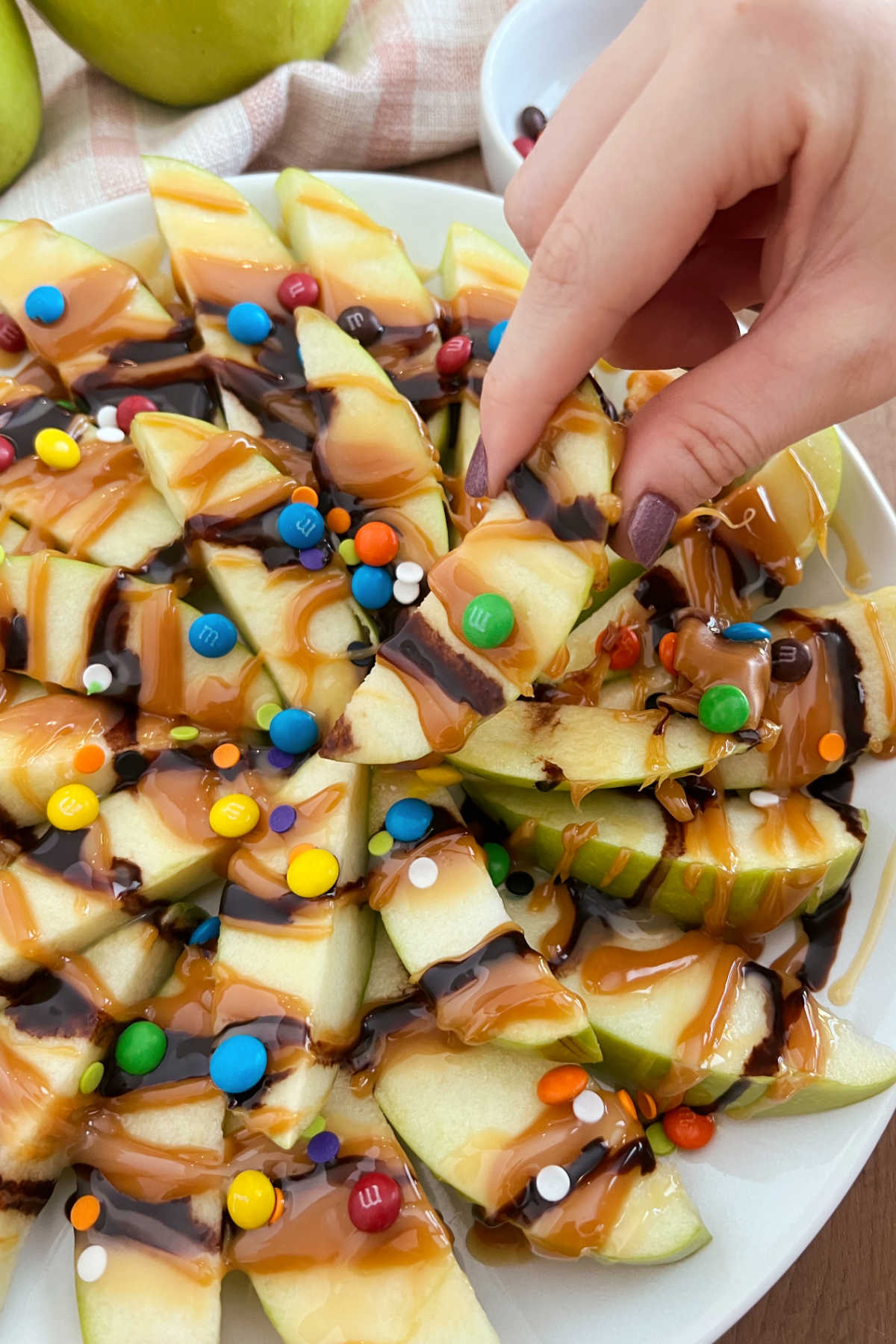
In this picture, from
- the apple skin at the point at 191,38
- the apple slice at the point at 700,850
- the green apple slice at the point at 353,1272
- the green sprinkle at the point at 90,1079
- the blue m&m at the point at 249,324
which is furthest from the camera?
the apple skin at the point at 191,38

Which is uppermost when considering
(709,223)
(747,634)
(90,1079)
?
(709,223)

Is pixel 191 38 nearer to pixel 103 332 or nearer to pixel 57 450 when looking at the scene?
pixel 103 332

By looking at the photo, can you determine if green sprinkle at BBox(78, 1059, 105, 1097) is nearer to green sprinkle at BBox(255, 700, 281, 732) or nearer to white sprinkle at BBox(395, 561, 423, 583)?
green sprinkle at BBox(255, 700, 281, 732)

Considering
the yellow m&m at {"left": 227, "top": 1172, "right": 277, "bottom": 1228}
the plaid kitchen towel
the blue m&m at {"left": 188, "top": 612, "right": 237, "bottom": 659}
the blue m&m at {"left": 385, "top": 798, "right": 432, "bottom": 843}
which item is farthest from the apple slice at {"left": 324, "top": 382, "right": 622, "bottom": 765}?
the plaid kitchen towel

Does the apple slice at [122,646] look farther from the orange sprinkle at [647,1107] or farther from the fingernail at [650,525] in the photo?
the orange sprinkle at [647,1107]

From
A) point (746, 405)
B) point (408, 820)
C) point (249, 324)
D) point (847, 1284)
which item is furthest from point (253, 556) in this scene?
point (847, 1284)

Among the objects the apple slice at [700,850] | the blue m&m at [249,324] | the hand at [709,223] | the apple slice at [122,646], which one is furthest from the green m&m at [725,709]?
the blue m&m at [249,324]

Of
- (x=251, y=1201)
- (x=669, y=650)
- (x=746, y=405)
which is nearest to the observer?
(x=746, y=405)
